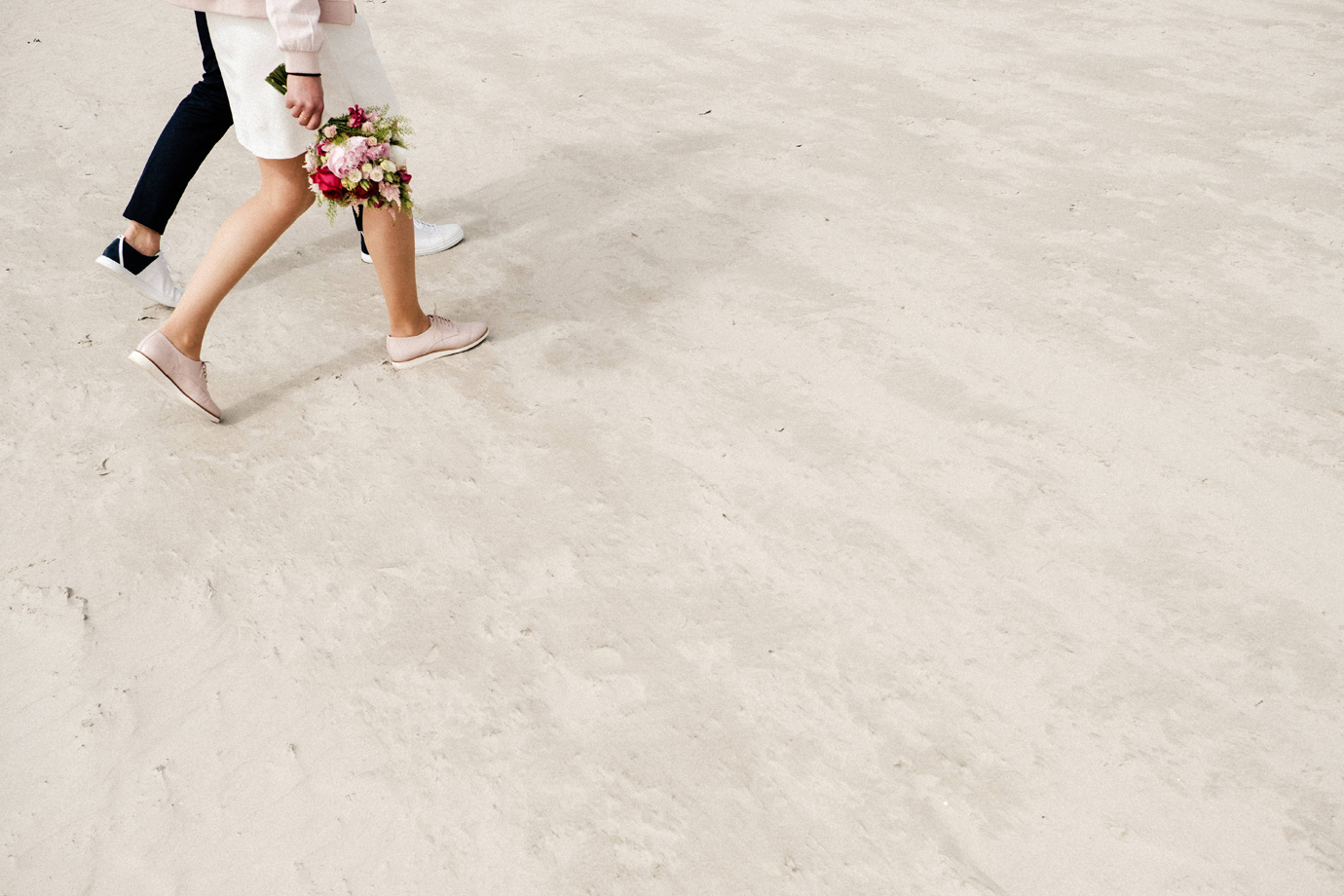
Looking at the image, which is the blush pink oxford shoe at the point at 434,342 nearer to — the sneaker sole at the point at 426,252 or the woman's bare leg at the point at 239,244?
the woman's bare leg at the point at 239,244

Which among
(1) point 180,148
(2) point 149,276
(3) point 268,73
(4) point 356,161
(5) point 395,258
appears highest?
(3) point 268,73

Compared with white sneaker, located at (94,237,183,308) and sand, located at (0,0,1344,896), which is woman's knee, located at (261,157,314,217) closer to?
sand, located at (0,0,1344,896)

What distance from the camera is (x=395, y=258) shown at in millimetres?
2689

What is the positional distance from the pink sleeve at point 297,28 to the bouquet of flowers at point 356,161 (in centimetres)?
17

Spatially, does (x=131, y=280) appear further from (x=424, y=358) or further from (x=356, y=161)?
(x=356, y=161)

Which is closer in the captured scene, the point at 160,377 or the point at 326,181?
the point at 326,181

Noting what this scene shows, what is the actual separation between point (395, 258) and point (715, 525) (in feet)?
3.74

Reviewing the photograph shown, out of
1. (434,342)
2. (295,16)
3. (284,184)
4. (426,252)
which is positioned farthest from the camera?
(426,252)

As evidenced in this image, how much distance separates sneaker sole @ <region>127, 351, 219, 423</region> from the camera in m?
2.55

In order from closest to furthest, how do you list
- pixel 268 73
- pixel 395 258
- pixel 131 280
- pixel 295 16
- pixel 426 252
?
pixel 295 16
pixel 268 73
pixel 395 258
pixel 131 280
pixel 426 252

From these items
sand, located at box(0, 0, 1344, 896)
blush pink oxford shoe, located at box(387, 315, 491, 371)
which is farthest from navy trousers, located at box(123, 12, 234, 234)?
blush pink oxford shoe, located at box(387, 315, 491, 371)

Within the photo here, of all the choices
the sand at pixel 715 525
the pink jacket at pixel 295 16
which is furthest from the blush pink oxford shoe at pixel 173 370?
the pink jacket at pixel 295 16

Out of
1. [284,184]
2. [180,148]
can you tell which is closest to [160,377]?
[284,184]

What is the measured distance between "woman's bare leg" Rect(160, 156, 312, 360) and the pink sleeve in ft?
1.03
